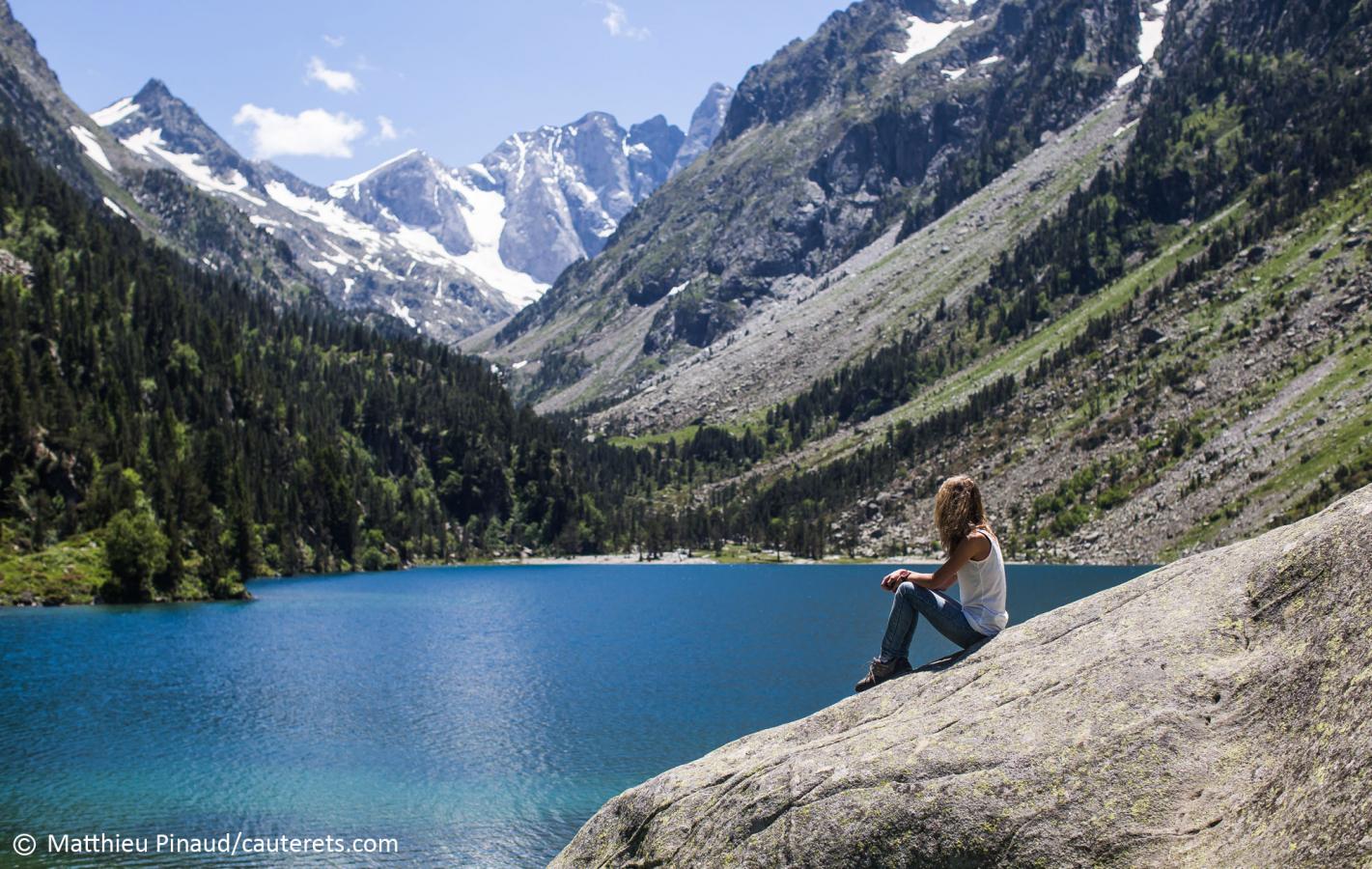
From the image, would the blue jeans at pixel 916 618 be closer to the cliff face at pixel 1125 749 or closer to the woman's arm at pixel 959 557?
the woman's arm at pixel 959 557

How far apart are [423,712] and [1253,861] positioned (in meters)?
56.8

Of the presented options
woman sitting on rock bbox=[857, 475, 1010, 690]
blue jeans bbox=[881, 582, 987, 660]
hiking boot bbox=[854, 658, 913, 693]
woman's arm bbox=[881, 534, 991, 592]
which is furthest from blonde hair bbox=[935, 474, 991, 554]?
hiking boot bbox=[854, 658, 913, 693]

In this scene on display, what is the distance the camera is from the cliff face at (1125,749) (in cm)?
938

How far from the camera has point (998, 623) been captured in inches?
587

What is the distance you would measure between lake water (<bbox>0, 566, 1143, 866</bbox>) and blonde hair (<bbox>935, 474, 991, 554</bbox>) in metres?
27.7

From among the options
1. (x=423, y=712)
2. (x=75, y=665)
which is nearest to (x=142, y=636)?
(x=75, y=665)

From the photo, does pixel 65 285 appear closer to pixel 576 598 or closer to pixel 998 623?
pixel 576 598

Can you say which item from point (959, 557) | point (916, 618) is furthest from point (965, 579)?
point (916, 618)

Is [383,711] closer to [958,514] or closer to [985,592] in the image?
[985,592]

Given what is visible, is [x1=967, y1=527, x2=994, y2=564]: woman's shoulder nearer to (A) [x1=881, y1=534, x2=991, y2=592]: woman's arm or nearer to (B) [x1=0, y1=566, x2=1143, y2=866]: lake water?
(A) [x1=881, y1=534, x2=991, y2=592]: woman's arm

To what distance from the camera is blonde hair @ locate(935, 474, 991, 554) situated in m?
14.9

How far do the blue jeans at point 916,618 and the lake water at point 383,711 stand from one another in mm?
26114

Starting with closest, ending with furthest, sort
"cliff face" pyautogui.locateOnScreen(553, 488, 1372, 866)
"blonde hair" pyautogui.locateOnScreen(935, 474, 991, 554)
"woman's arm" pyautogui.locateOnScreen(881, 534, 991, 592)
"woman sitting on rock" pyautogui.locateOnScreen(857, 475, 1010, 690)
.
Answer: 1. "cliff face" pyautogui.locateOnScreen(553, 488, 1372, 866)
2. "woman's arm" pyautogui.locateOnScreen(881, 534, 991, 592)
3. "woman sitting on rock" pyautogui.locateOnScreen(857, 475, 1010, 690)
4. "blonde hair" pyautogui.locateOnScreen(935, 474, 991, 554)

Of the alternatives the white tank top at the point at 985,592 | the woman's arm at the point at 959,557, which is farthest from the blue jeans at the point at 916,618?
the woman's arm at the point at 959,557
